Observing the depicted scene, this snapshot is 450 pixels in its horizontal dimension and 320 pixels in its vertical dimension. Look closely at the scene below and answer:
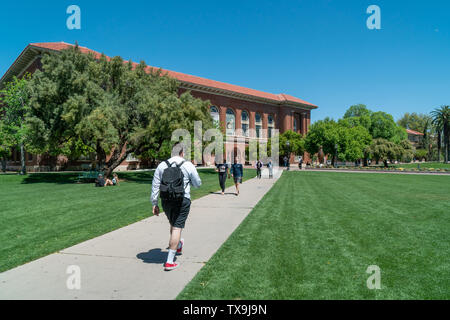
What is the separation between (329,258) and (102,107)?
18313 mm

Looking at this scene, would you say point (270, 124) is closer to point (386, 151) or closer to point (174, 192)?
point (386, 151)

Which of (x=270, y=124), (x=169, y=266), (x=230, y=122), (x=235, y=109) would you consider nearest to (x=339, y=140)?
(x=270, y=124)

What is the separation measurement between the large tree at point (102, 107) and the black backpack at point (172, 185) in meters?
15.3

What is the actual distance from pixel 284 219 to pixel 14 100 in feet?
110

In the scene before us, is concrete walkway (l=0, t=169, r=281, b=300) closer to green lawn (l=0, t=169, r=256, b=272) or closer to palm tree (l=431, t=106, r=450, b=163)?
green lawn (l=0, t=169, r=256, b=272)

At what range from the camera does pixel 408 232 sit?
5.99 metres

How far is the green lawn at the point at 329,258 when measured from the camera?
3.30 meters

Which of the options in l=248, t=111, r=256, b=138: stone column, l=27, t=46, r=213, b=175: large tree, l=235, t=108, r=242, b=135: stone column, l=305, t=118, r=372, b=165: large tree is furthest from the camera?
l=248, t=111, r=256, b=138: stone column

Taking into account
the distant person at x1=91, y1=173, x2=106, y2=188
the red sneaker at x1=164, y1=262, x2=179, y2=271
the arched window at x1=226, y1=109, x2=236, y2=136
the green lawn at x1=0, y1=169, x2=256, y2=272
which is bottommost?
the green lawn at x1=0, y1=169, x2=256, y2=272

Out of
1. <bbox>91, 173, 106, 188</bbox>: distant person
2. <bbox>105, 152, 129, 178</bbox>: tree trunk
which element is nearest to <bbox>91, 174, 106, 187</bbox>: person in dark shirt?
<bbox>91, 173, 106, 188</bbox>: distant person

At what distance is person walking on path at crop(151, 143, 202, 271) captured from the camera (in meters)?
4.06

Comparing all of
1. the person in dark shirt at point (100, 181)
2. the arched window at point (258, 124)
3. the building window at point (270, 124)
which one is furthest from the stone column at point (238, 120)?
the person in dark shirt at point (100, 181)

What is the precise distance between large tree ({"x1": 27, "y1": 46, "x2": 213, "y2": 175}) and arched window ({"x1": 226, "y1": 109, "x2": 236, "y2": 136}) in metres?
38.0
